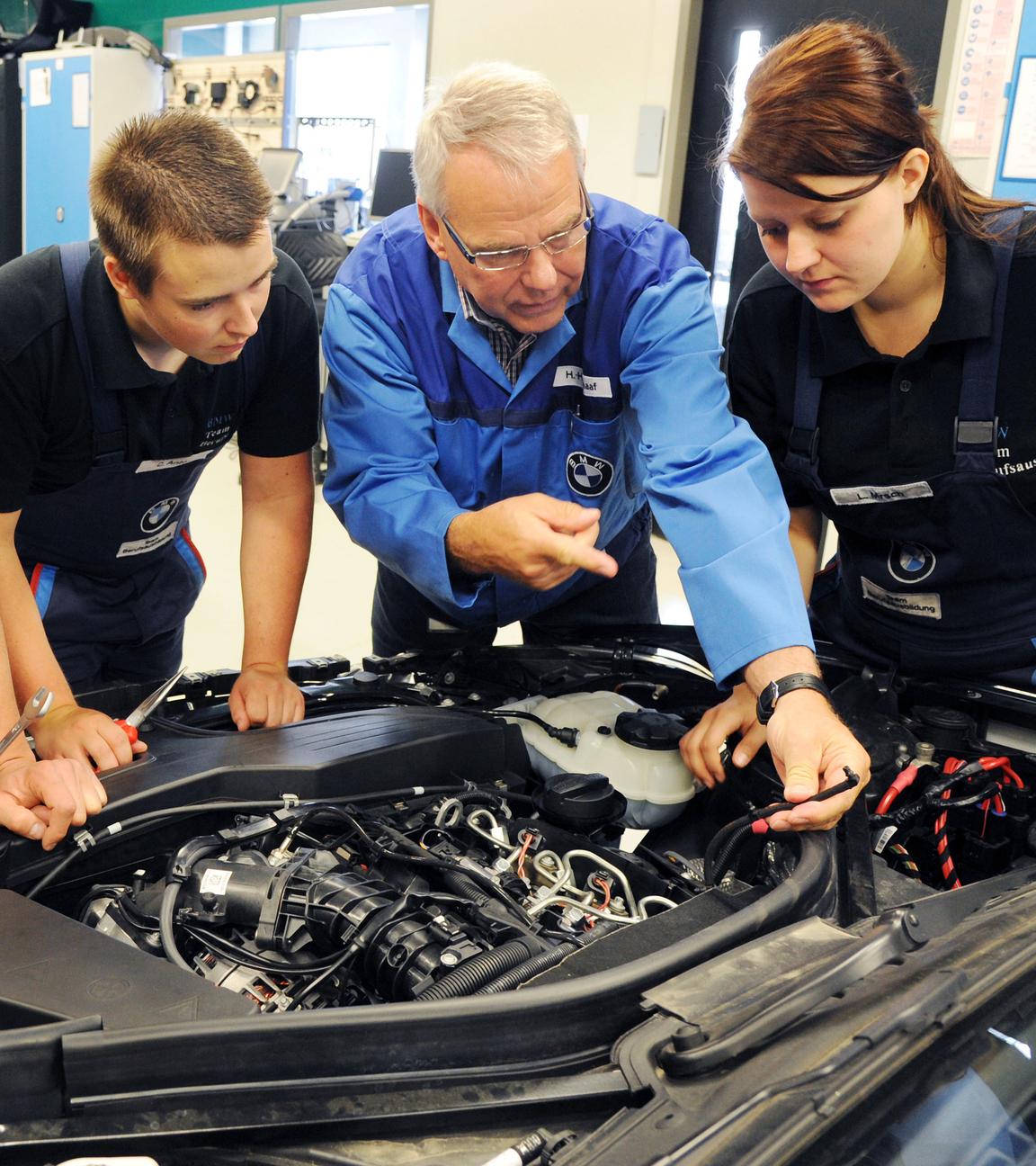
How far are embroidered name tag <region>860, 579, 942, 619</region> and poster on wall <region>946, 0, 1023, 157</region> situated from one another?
2.78 meters

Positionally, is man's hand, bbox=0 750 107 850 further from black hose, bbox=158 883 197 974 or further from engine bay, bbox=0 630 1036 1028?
black hose, bbox=158 883 197 974

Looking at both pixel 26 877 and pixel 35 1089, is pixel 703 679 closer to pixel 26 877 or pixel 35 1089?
pixel 26 877

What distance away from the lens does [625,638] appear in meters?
1.72

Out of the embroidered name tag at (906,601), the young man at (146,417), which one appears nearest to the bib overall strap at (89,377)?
the young man at (146,417)

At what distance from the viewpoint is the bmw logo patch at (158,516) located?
5.62 feet

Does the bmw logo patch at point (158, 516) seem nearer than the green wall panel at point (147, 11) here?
Yes

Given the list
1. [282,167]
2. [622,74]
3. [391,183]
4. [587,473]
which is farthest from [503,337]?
[282,167]

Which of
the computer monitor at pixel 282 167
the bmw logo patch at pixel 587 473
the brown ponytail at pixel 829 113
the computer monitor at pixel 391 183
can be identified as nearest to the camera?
the brown ponytail at pixel 829 113

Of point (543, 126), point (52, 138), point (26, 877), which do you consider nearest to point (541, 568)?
point (543, 126)

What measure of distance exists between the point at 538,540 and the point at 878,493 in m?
0.49

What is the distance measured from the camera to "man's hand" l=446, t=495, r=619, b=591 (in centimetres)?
134

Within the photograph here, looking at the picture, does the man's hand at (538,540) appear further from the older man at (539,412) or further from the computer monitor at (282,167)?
the computer monitor at (282,167)

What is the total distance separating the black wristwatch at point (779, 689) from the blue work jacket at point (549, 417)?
86 mm

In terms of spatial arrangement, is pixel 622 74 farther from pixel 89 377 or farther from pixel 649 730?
pixel 649 730
